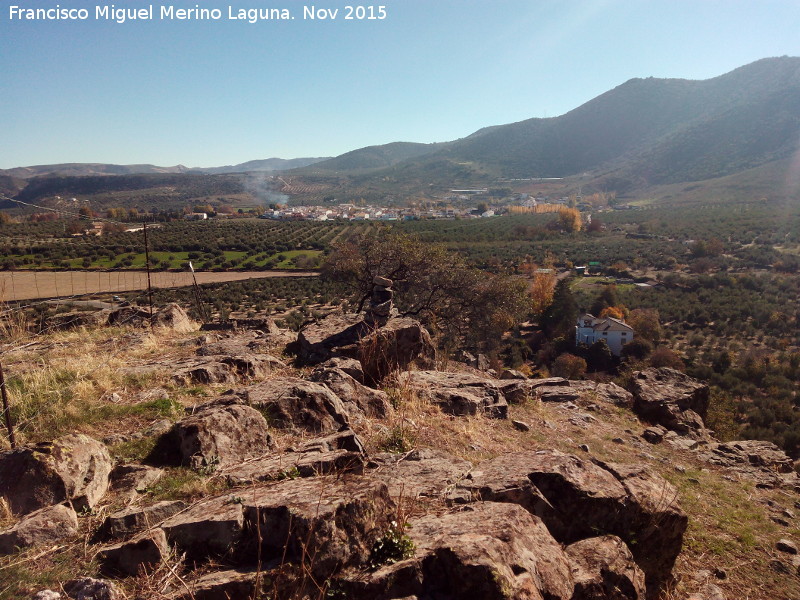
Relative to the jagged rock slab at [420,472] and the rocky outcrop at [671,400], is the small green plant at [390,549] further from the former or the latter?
the rocky outcrop at [671,400]

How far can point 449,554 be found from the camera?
344cm

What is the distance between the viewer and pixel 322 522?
3.45 metres

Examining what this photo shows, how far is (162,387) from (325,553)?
15.4 feet

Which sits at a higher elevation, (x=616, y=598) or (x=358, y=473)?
(x=358, y=473)

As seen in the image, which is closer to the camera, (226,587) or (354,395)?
(226,587)

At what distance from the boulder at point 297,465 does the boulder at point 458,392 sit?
318cm

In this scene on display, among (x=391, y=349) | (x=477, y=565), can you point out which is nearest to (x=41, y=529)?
(x=477, y=565)

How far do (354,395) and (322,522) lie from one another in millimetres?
3788

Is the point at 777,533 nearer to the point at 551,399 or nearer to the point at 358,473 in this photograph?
the point at 551,399

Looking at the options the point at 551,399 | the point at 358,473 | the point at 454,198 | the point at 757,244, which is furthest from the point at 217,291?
the point at 454,198

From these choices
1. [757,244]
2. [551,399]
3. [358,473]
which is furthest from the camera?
[757,244]

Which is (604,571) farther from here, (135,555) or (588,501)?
(135,555)

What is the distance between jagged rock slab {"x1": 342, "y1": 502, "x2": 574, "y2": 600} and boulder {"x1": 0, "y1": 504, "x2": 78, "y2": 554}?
2.21 metres

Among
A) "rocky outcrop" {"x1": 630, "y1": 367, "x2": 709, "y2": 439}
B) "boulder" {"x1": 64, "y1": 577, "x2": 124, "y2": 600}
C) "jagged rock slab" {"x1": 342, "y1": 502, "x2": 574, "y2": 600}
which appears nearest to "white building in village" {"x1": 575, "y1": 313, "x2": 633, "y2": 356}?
"rocky outcrop" {"x1": 630, "y1": 367, "x2": 709, "y2": 439}
